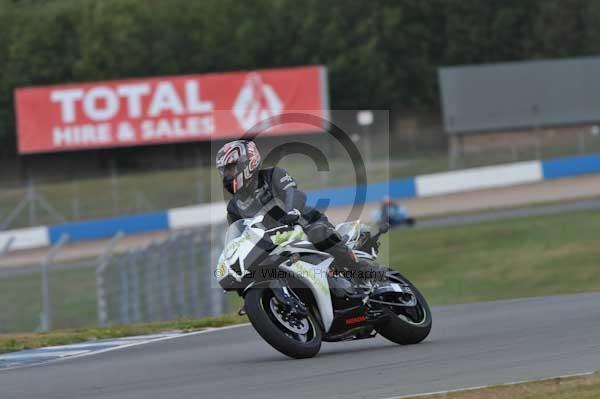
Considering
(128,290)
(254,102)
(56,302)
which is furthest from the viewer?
(254,102)

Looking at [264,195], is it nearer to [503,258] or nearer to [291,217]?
[291,217]

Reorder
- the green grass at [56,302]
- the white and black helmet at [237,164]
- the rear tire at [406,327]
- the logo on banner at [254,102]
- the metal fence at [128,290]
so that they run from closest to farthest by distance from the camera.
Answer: the white and black helmet at [237,164], the rear tire at [406,327], the metal fence at [128,290], the green grass at [56,302], the logo on banner at [254,102]

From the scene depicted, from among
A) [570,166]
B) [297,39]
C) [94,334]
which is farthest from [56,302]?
[297,39]

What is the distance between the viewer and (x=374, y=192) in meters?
38.2

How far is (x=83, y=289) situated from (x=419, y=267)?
8896 millimetres

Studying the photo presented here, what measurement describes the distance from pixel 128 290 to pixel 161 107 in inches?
1080

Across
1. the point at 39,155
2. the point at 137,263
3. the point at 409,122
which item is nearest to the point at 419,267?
the point at 137,263

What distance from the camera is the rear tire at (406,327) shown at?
9.60 metres

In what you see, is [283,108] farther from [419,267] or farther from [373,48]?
[419,267]

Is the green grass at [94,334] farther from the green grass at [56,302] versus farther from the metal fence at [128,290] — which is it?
the green grass at [56,302]

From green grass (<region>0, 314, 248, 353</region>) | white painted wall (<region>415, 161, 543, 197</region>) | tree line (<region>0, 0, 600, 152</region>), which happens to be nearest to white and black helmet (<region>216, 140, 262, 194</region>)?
green grass (<region>0, 314, 248, 353</region>)

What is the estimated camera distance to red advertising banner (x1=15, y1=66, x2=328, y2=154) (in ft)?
140

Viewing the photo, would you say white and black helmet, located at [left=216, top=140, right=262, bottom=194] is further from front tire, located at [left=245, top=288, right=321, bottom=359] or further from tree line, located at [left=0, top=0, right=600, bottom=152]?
tree line, located at [left=0, top=0, right=600, bottom=152]

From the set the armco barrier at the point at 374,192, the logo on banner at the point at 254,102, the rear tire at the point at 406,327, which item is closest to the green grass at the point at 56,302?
the rear tire at the point at 406,327
